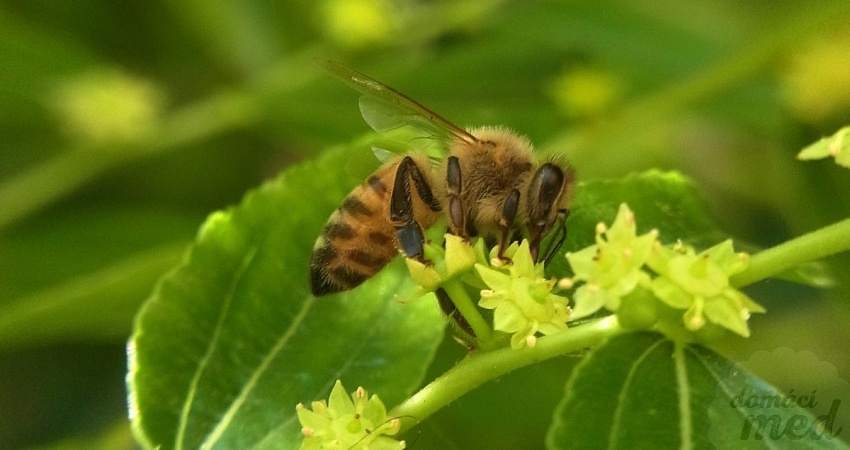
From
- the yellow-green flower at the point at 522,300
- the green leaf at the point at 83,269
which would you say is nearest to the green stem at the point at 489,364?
the yellow-green flower at the point at 522,300

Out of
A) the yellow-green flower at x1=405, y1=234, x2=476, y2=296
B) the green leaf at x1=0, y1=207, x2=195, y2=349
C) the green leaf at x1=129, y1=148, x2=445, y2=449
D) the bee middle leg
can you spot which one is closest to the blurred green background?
the green leaf at x1=0, y1=207, x2=195, y2=349

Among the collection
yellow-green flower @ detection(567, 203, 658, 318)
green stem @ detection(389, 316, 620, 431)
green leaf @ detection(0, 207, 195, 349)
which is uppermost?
green leaf @ detection(0, 207, 195, 349)

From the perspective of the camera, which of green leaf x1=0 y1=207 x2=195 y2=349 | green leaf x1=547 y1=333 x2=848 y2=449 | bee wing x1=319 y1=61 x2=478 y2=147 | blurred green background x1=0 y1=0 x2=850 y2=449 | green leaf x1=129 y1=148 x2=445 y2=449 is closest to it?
green leaf x1=547 y1=333 x2=848 y2=449

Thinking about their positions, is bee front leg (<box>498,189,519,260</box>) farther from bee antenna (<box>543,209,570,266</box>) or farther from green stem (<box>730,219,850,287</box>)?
green stem (<box>730,219,850,287</box>)

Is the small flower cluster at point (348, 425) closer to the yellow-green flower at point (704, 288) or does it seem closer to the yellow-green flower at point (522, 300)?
the yellow-green flower at point (522, 300)

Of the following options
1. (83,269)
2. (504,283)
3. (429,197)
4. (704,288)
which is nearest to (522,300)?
(504,283)

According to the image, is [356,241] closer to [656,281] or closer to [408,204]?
[408,204]

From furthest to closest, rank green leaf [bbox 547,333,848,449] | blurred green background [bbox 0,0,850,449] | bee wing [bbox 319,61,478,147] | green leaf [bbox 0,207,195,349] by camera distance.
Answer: blurred green background [bbox 0,0,850,449] → green leaf [bbox 0,207,195,349] → bee wing [bbox 319,61,478,147] → green leaf [bbox 547,333,848,449]
